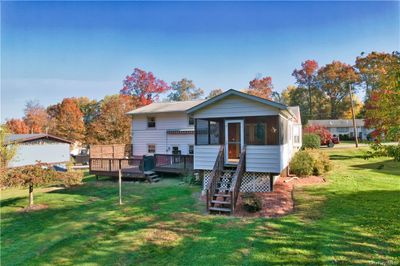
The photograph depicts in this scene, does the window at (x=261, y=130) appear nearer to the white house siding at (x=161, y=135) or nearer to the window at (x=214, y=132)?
the window at (x=214, y=132)

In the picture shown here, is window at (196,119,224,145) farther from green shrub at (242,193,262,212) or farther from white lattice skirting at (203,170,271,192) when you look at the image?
green shrub at (242,193,262,212)

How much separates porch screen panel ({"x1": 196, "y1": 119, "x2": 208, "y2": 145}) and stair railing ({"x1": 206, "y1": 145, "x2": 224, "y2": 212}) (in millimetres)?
1173

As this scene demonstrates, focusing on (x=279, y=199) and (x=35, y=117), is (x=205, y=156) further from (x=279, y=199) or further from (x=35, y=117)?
(x=35, y=117)

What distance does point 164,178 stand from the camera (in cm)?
1598

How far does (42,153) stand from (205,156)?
24302mm

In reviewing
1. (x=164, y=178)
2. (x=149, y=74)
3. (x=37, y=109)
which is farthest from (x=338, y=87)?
(x=37, y=109)

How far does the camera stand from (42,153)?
27391 millimetres

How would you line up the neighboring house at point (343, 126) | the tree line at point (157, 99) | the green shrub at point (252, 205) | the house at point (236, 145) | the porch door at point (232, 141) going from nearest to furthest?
the green shrub at point (252, 205), the house at point (236, 145), the porch door at point (232, 141), the tree line at point (157, 99), the neighboring house at point (343, 126)

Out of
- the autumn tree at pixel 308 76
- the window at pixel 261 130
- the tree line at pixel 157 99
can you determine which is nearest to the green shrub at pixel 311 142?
the tree line at pixel 157 99

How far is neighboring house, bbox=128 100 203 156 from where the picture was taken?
69.2 feet

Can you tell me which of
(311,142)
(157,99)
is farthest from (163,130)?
(157,99)

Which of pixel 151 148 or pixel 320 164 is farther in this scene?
pixel 151 148

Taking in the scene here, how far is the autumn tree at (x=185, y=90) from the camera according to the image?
57.8m

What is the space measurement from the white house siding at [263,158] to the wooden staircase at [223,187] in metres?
0.34
